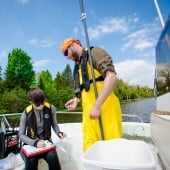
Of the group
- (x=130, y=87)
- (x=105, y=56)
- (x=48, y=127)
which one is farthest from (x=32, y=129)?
(x=130, y=87)

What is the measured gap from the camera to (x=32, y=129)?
3.46 m

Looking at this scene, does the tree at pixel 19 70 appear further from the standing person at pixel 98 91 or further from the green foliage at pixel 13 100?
the standing person at pixel 98 91

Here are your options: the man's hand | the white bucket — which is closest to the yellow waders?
the man's hand

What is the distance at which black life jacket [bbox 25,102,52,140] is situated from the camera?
11.3 feet

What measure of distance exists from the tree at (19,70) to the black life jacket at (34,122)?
161 ft

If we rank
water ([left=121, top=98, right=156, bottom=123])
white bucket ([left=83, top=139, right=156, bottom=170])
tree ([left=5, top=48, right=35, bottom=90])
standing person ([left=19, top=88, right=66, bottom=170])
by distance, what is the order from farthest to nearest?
tree ([left=5, top=48, right=35, bottom=90]) < water ([left=121, top=98, right=156, bottom=123]) < standing person ([left=19, top=88, right=66, bottom=170]) < white bucket ([left=83, top=139, right=156, bottom=170])

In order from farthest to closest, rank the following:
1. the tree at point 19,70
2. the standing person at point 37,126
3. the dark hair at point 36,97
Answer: the tree at point 19,70
the dark hair at point 36,97
the standing person at point 37,126

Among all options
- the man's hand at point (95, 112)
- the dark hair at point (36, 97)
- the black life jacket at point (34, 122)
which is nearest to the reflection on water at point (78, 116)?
the black life jacket at point (34, 122)

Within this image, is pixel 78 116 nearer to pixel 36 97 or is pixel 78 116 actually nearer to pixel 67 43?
pixel 36 97

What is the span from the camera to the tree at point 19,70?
5159 cm

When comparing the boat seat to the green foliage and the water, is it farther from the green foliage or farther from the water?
the green foliage

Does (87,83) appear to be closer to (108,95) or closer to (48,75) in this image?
(108,95)

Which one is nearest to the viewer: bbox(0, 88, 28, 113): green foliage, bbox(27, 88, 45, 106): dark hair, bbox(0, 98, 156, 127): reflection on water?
bbox(27, 88, 45, 106): dark hair

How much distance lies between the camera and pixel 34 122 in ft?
11.4
